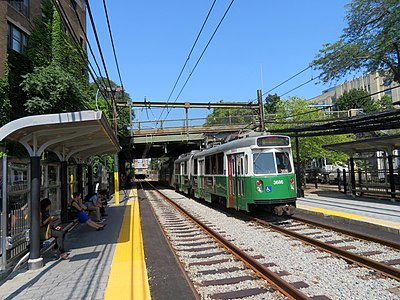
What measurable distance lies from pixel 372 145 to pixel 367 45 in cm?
903

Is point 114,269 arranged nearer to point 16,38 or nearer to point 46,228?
point 46,228

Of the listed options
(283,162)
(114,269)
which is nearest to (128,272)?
(114,269)

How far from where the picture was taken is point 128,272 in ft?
19.5

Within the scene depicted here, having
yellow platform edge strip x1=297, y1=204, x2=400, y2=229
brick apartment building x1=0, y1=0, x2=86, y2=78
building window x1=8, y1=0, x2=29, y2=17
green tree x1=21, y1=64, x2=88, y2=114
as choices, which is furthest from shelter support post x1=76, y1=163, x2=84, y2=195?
building window x1=8, y1=0, x2=29, y2=17

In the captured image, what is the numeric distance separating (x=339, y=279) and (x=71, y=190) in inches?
370

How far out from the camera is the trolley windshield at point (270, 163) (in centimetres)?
1112

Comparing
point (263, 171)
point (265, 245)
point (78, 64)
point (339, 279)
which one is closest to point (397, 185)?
point (263, 171)

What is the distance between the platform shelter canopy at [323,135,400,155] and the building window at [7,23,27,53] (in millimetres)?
18691

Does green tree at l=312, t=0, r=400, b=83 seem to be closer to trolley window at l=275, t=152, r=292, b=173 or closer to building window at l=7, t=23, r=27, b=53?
trolley window at l=275, t=152, r=292, b=173

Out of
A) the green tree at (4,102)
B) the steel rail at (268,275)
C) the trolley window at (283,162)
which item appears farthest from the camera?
the green tree at (4,102)

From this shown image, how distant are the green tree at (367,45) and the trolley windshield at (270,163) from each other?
40.3ft

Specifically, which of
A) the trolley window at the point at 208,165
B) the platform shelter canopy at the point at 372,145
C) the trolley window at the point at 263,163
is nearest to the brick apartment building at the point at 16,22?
the trolley window at the point at 208,165

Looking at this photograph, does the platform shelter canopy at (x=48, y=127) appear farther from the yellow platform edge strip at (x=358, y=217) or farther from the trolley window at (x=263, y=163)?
the yellow platform edge strip at (x=358, y=217)

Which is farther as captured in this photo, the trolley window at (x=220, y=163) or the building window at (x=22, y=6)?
the building window at (x=22, y=6)
